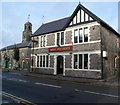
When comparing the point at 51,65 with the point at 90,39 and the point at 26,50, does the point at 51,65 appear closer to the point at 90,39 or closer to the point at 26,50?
the point at 90,39

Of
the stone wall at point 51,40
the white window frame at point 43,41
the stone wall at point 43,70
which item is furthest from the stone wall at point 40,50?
the stone wall at point 43,70

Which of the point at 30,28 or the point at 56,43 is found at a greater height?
the point at 30,28

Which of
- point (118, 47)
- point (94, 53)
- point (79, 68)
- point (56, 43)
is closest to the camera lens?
point (94, 53)

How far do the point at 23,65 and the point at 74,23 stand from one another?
1973 cm

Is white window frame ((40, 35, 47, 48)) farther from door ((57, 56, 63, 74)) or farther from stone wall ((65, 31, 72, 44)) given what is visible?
stone wall ((65, 31, 72, 44))

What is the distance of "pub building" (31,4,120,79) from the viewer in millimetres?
16031

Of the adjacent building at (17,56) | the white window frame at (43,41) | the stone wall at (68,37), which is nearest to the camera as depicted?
the stone wall at (68,37)

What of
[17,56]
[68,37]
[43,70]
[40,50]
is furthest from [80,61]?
[17,56]

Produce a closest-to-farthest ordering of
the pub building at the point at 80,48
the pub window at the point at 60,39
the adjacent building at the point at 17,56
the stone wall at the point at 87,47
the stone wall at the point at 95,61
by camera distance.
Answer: the stone wall at the point at 95,61 < the stone wall at the point at 87,47 < the pub building at the point at 80,48 < the pub window at the point at 60,39 < the adjacent building at the point at 17,56

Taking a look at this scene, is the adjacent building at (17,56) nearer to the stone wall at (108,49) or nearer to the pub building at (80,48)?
the pub building at (80,48)

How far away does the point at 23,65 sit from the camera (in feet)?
106

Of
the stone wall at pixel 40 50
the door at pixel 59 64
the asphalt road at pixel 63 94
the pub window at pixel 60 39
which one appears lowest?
the asphalt road at pixel 63 94

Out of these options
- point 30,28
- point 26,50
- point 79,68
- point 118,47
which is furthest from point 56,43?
point 30,28

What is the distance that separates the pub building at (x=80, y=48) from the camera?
52.6ft
